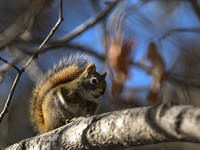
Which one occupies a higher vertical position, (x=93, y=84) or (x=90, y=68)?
(x=90, y=68)

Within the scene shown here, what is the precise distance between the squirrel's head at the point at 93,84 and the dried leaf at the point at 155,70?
413mm

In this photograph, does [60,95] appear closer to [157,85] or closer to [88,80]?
[88,80]

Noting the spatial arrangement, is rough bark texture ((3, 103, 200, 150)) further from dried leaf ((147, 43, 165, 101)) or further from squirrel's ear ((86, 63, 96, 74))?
squirrel's ear ((86, 63, 96, 74))

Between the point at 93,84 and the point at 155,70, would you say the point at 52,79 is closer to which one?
the point at 93,84

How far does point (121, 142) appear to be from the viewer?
917mm

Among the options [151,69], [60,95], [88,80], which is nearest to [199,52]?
[151,69]

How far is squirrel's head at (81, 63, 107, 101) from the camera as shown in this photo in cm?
179

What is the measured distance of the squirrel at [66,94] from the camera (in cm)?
168

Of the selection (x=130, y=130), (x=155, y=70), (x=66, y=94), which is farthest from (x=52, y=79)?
(x=130, y=130)

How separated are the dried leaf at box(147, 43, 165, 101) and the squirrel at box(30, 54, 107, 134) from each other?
42 cm

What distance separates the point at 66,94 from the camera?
170 centimetres

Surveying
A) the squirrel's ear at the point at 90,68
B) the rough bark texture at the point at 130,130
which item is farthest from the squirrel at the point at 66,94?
the rough bark texture at the point at 130,130

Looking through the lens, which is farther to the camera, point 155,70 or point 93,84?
point 93,84

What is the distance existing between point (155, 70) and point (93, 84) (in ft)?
1.61
